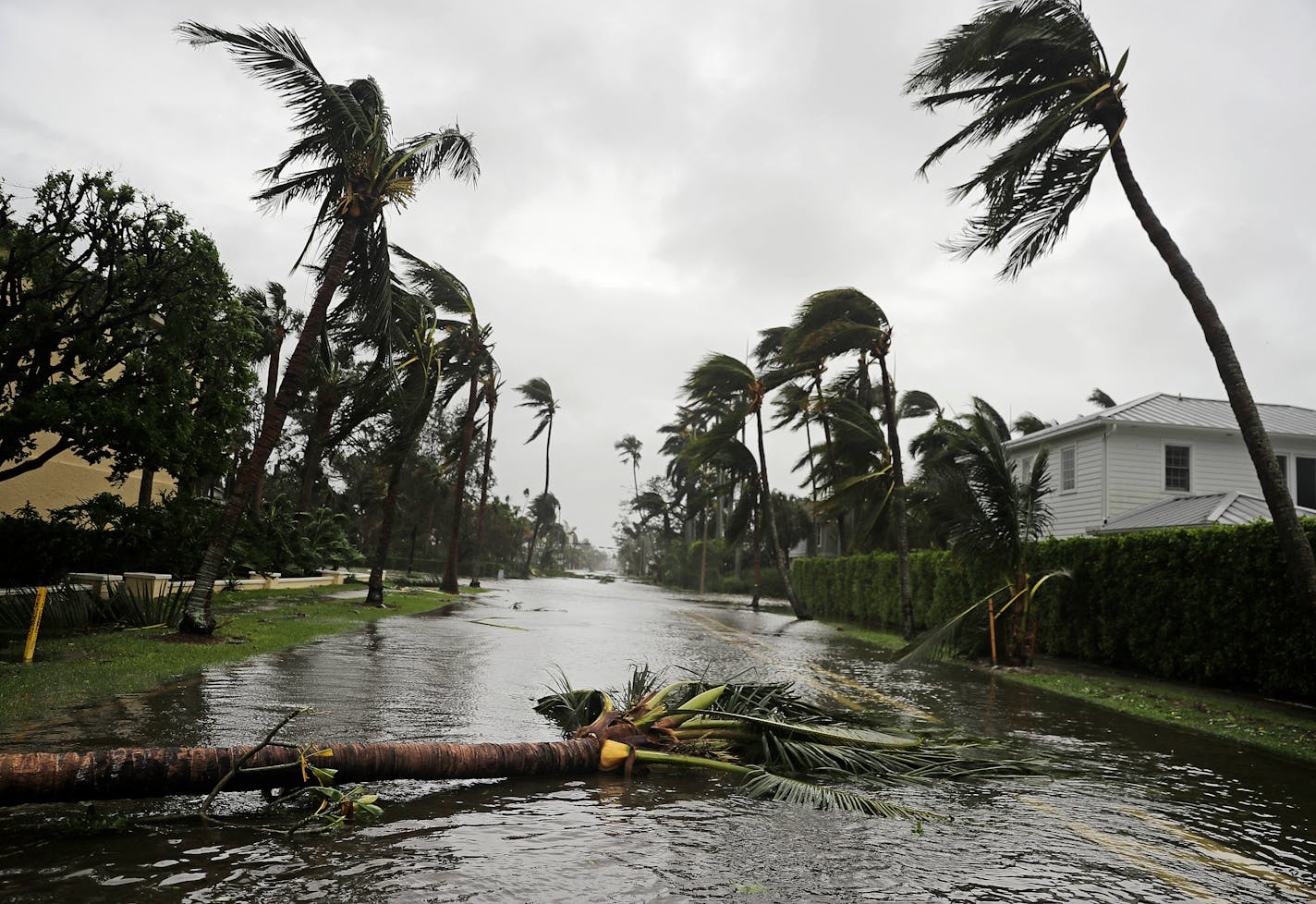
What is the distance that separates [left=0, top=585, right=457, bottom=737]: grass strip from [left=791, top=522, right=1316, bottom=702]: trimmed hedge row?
1126 cm

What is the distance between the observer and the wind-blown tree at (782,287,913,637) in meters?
20.4

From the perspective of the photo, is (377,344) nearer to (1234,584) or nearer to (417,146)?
(417,146)

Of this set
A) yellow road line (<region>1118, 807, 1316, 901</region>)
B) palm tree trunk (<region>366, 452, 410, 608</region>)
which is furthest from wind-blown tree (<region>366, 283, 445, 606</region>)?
yellow road line (<region>1118, 807, 1316, 901</region>)

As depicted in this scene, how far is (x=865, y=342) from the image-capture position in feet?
70.1

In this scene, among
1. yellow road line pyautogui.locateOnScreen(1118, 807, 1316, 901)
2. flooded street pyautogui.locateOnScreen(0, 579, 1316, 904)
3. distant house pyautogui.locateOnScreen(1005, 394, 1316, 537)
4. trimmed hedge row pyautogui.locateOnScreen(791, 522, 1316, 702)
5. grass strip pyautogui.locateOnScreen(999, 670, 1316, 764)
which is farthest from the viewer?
distant house pyautogui.locateOnScreen(1005, 394, 1316, 537)

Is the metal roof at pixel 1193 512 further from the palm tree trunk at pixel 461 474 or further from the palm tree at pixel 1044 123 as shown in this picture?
the palm tree trunk at pixel 461 474

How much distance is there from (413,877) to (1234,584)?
10.9m

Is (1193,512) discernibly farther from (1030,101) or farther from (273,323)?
(273,323)

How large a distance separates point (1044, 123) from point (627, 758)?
31.8ft

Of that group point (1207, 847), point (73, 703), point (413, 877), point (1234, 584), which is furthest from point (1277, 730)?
point (73, 703)

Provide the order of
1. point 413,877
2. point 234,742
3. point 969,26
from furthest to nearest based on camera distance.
Answer: 1. point 969,26
2. point 234,742
3. point 413,877

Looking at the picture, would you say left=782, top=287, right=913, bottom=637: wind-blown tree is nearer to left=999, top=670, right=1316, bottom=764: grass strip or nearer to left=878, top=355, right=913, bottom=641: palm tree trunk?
left=878, top=355, right=913, bottom=641: palm tree trunk

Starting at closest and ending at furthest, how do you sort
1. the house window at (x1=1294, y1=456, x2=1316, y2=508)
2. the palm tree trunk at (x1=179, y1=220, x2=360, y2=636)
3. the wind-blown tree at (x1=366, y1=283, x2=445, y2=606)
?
the palm tree trunk at (x1=179, y1=220, x2=360, y2=636) < the wind-blown tree at (x1=366, y1=283, x2=445, y2=606) < the house window at (x1=1294, y1=456, x2=1316, y2=508)

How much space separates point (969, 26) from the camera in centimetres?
1202
